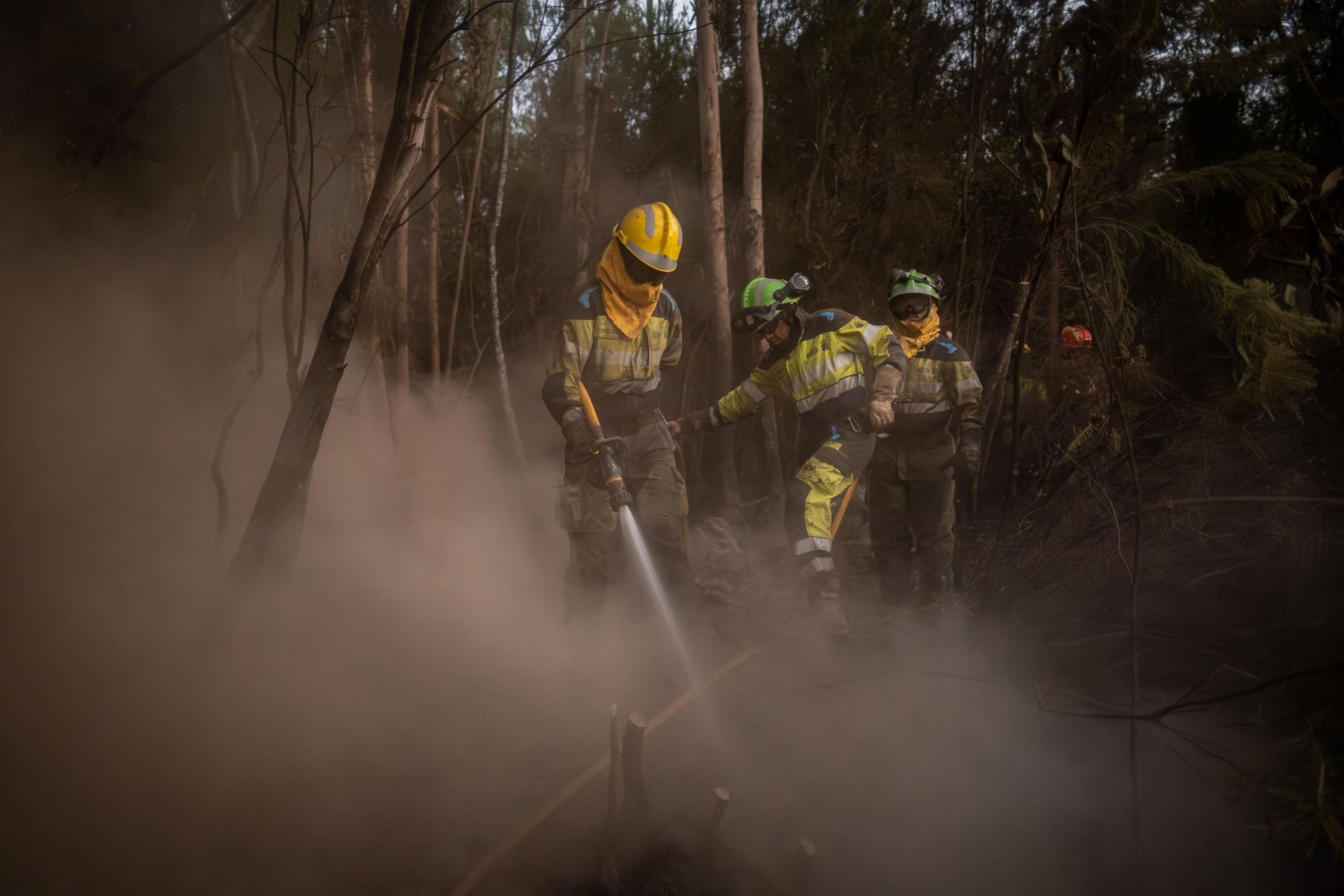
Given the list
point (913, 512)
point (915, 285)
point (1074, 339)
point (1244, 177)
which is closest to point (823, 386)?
point (915, 285)

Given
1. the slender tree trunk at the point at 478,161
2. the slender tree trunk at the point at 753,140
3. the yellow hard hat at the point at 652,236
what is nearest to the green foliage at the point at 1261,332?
the yellow hard hat at the point at 652,236

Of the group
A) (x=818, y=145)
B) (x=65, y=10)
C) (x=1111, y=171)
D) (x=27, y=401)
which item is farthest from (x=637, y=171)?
(x=27, y=401)

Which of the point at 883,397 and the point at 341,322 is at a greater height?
the point at 341,322

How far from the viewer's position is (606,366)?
4.16 metres

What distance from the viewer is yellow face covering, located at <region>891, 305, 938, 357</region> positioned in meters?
4.77

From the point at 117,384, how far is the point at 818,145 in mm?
5653

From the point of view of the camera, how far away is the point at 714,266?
6.18m

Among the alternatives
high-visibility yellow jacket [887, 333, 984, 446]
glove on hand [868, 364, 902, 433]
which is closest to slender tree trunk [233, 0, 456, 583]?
glove on hand [868, 364, 902, 433]

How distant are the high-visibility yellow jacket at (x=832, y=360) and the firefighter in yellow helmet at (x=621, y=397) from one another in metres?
0.66

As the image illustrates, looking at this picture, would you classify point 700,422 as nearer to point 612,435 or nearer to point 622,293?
point 612,435

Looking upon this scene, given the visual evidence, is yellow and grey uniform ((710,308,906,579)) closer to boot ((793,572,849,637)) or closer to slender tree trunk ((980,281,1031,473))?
boot ((793,572,849,637))

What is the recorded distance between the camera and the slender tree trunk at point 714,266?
5977 millimetres

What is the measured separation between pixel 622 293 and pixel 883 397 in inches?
58.3

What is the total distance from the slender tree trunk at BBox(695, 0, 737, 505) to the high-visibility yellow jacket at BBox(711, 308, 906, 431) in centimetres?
177
